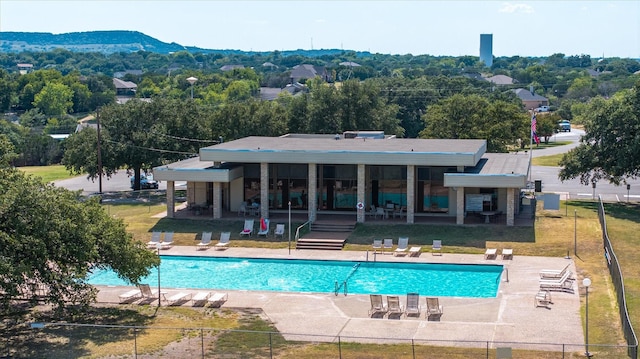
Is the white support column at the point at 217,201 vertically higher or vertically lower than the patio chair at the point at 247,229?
higher

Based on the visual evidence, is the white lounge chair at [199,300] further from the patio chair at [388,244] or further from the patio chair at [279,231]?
the patio chair at [279,231]

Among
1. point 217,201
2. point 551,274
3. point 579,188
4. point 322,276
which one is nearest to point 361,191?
point 217,201

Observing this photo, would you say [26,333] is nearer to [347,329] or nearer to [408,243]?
[347,329]

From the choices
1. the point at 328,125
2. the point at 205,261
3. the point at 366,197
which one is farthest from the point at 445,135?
the point at 205,261

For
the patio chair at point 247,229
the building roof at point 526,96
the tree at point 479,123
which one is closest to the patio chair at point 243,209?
the patio chair at point 247,229

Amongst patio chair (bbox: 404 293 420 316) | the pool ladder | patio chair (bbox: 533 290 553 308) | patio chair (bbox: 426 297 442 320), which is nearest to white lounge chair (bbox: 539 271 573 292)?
patio chair (bbox: 533 290 553 308)

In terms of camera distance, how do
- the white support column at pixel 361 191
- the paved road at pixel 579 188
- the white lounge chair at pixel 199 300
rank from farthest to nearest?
the paved road at pixel 579 188 → the white support column at pixel 361 191 → the white lounge chair at pixel 199 300

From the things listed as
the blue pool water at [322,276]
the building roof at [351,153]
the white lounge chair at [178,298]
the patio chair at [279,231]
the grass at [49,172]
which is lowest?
the blue pool water at [322,276]

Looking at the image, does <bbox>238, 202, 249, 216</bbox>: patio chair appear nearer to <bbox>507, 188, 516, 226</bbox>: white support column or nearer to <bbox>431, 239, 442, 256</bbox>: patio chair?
<bbox>431, 239, 442, 256</bbox>: patio chair
